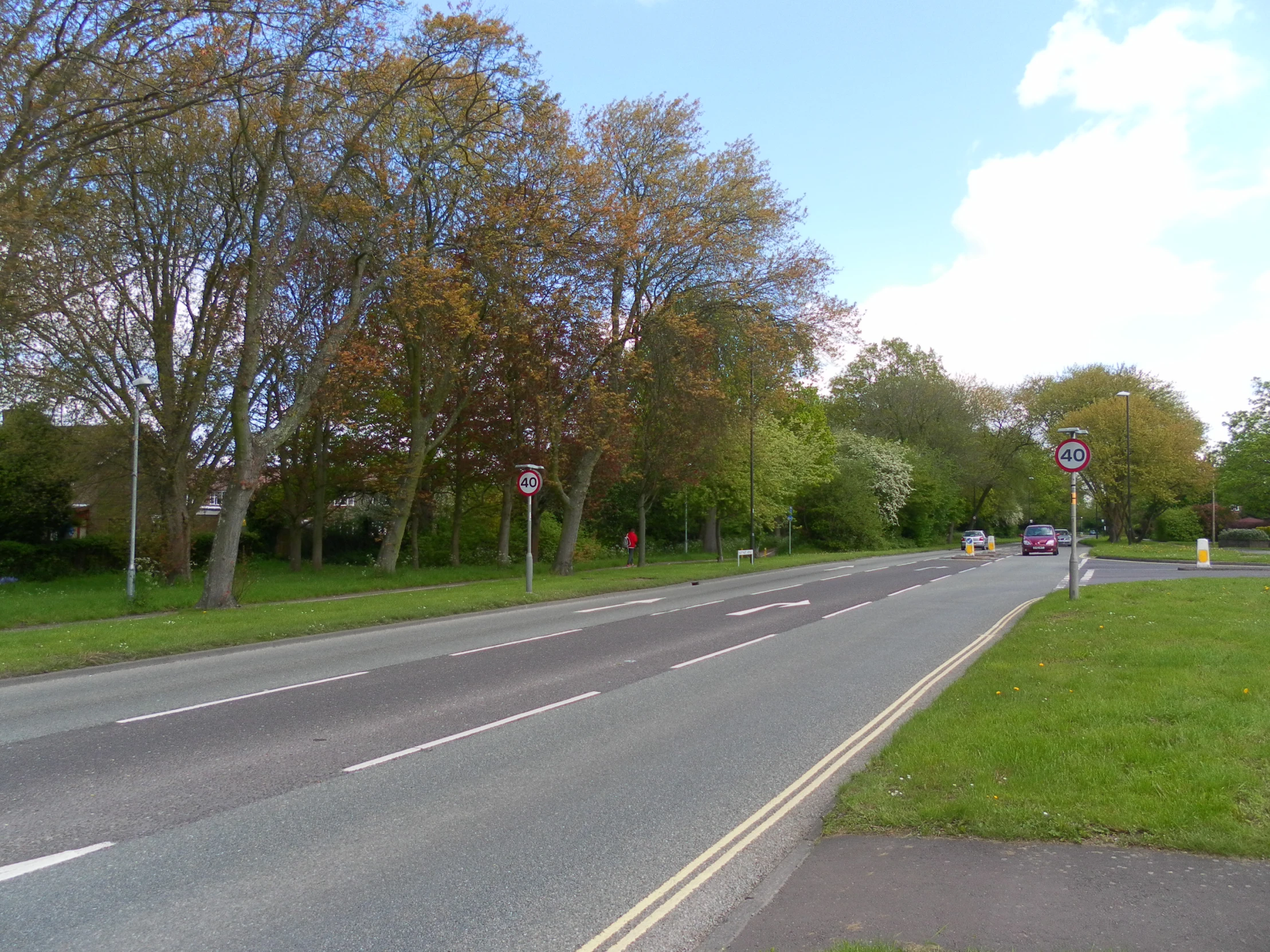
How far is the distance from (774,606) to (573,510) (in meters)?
Answer: 12.4

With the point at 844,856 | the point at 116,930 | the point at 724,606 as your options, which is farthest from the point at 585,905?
the point at 724,606

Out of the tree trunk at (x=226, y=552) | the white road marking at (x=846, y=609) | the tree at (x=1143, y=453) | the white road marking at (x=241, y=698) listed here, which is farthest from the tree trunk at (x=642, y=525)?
the tree at (x=1143, y=453)

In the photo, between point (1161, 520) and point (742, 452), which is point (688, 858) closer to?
point (742, 452)

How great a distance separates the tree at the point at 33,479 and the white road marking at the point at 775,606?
24630 mm

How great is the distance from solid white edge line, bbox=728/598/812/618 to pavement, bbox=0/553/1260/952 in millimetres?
4796

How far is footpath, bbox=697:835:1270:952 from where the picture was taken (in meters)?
3.77

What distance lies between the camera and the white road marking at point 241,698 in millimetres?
8797

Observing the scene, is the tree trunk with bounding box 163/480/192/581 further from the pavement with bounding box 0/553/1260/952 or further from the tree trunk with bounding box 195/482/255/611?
the pavement with bounding box 0/553/1260/952

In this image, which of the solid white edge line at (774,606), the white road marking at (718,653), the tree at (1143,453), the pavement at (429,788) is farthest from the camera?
the tree at (1143,453)

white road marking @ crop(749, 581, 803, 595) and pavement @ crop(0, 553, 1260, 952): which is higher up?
pavement @ crop(0, 553, 1260, 952)

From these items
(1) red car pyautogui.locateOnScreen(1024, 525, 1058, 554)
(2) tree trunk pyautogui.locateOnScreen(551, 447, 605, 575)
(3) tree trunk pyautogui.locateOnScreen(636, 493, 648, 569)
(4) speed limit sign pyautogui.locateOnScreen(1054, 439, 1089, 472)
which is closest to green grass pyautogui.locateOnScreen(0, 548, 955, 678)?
(2) tree trunk pyautogui.locateOnScreen(551, 447, 605, 575)

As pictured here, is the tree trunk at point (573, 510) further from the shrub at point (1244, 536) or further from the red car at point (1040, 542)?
the shrub at point (1244, 536)

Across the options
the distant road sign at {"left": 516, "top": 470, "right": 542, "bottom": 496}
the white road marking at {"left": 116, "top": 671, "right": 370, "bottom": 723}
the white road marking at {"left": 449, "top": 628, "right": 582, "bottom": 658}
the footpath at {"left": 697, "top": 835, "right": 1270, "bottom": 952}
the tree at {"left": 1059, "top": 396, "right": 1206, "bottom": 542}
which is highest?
the tree at {"left": 1059, "top": 396, "right": 1206, "bottom": 542}

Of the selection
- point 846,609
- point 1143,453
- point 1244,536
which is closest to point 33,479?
point 846,609
